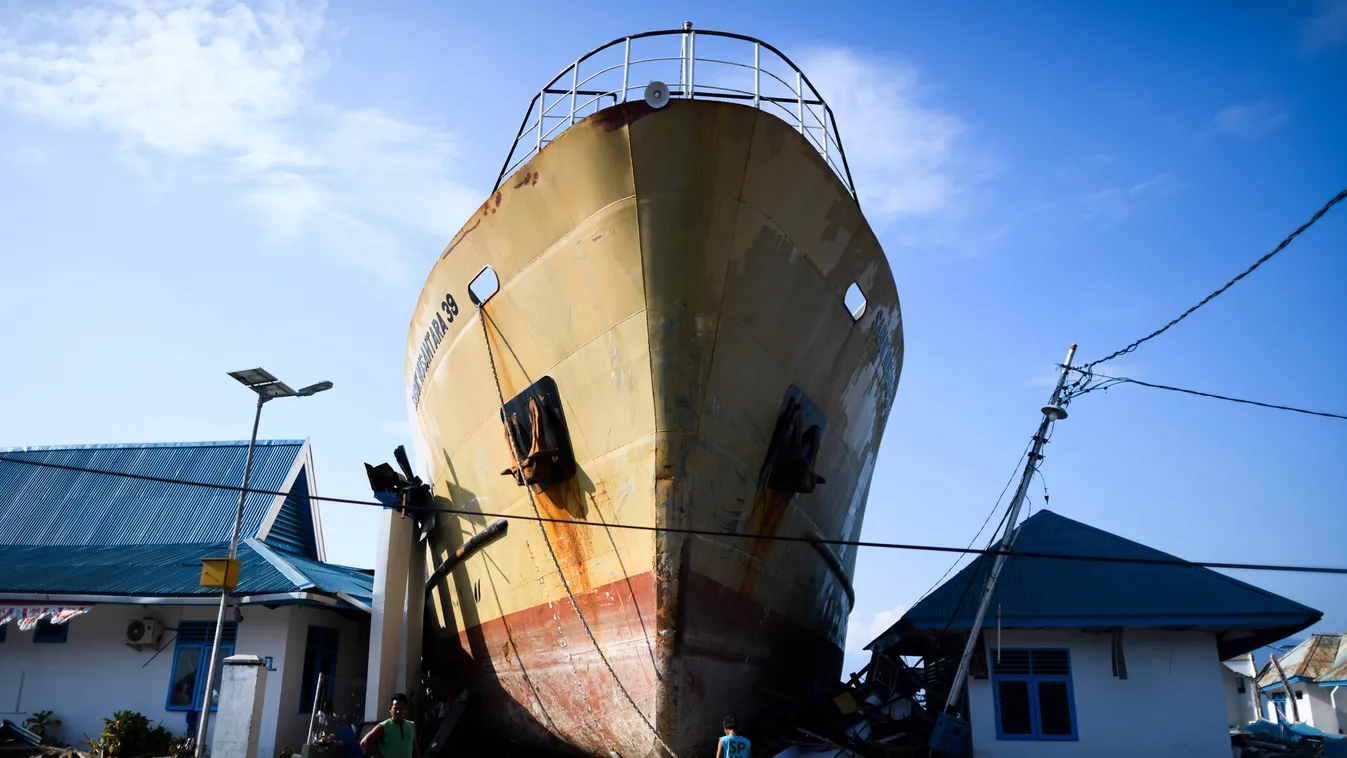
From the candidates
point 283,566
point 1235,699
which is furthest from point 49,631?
point 1235,699

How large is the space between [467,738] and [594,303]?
501 centimetres

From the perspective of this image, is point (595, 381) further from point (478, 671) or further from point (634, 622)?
point (478, 671)

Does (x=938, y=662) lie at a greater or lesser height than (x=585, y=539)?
lesser

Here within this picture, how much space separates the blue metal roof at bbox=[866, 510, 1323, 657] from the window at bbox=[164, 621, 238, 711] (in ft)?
26.4

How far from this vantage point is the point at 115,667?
11594 mm

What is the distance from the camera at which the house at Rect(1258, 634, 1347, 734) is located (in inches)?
948

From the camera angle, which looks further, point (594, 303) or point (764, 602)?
point (764, 602)

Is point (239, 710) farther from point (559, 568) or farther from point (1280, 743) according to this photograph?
point (1280, 743)

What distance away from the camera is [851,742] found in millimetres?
8008

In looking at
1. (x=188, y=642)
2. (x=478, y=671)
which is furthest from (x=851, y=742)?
(x=188, y=642)

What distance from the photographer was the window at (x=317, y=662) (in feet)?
37.8

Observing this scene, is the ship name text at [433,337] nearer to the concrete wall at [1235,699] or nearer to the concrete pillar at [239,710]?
Result: the concrete pillar at [239,710]

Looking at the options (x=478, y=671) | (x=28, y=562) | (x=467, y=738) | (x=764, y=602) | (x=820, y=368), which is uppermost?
(x=820, y=368)

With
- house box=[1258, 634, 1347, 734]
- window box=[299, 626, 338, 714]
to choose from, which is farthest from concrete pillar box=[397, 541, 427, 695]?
house box=[1258, 634, 1347, 734]
